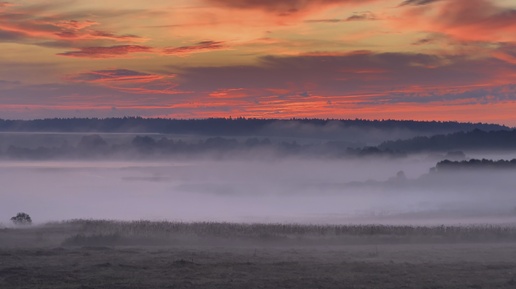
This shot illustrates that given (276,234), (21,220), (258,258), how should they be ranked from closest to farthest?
(258,258)
(276,234)
(21,220)

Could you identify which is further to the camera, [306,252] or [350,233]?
[350,233]

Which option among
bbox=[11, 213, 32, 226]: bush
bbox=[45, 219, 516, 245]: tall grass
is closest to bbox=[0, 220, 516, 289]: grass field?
bbox=[45, 219, 516, 245]: tall grass

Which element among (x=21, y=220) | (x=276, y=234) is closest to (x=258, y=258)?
(x=276, y=234)

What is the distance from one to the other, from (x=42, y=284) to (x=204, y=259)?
1158 centimetres

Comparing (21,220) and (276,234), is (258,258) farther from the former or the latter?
(21,220)

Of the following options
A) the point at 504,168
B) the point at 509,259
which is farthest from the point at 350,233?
the point at 504,168

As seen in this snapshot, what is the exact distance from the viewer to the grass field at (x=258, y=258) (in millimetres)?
38375

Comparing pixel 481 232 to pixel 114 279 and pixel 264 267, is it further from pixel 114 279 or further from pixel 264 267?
pixel 114 279

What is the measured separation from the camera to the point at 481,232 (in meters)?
66.1

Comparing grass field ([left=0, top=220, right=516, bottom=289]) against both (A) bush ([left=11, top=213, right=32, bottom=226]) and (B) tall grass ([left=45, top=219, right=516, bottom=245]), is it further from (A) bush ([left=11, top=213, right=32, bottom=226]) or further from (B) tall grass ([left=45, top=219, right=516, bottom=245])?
(A) bush ([left=11, top=213, right=32, bottom=226])

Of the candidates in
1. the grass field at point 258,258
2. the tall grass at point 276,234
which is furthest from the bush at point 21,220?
the tall grass at point 276,234

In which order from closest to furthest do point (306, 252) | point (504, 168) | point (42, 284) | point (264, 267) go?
point (42, 284) < point (264, 267) < point (306, 252) < point (504, 168)

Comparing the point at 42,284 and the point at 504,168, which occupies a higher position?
the point at 504,168

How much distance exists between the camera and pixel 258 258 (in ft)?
153
